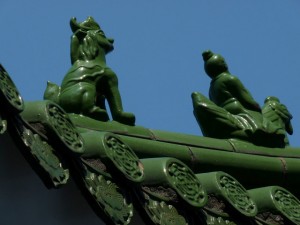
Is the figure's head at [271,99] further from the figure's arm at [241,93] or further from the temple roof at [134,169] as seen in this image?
the temple roof at [134,169]

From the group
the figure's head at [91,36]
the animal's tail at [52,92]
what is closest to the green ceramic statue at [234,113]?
the figure's head at [91,36]

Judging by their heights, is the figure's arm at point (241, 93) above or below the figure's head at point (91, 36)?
below

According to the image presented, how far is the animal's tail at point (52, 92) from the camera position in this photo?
16.9 feet

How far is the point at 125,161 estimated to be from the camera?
13.9ft

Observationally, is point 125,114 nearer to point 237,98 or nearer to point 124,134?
point 124,134

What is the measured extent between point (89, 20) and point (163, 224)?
61.1 inches

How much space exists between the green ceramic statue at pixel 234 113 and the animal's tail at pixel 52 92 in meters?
0.77

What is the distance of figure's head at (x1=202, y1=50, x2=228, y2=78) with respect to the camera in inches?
231

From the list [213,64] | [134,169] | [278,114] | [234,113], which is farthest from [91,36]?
[134,169]

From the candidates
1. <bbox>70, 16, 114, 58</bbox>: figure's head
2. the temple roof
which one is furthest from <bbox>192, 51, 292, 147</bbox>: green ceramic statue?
<bbox>70, 16, 114, 58</bbox>: figure's head

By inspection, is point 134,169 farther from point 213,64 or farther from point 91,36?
point 213,64

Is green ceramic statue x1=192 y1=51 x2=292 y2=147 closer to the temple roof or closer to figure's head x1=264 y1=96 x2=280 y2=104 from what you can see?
figure's head x1=264 y1=96 x2=280 y2=104

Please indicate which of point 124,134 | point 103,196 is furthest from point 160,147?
point 103,196

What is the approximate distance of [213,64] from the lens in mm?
5863
